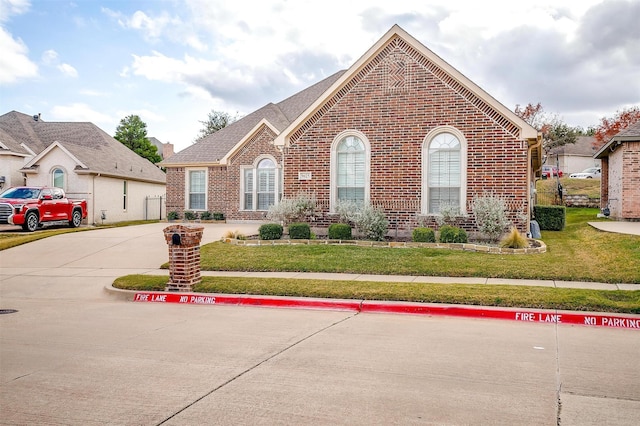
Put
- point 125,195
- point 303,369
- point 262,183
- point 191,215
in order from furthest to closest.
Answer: point 125,195 → point 191,215 → point 262,183 → point 303,369

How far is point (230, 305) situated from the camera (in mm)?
10531

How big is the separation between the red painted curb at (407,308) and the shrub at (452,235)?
647cm

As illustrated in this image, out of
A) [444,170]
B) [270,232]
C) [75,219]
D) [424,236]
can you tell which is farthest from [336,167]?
[75,219]

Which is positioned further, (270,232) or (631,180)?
(631,180)

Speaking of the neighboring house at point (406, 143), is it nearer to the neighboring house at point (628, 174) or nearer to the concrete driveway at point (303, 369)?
the neighboring house at point (628, 174)

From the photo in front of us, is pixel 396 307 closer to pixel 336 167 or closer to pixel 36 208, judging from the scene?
pixel 336 167

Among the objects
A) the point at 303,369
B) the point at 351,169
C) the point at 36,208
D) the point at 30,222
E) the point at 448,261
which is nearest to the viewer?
the point at 303,369

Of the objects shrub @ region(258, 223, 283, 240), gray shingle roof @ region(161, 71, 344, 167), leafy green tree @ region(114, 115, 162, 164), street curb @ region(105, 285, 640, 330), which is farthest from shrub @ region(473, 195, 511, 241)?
leafy green tree @ region(114, 115, 162, 164)

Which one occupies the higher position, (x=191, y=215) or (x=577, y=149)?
(x=577, y=149)

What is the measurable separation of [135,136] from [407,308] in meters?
49.8

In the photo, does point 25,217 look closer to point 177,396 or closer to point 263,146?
point 263,146

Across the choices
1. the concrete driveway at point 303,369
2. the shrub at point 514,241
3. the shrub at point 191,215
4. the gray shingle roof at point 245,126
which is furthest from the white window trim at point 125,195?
the shrub at point 514,241

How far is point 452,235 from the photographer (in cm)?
1576

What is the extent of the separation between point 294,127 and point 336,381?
1429 cm
